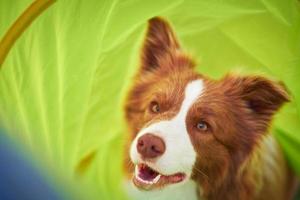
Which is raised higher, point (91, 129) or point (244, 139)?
point (91, 129)

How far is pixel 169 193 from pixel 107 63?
34 centimetres

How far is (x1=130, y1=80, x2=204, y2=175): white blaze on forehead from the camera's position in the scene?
129 cm

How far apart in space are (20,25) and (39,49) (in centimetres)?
9

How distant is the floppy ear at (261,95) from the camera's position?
132 centimetres

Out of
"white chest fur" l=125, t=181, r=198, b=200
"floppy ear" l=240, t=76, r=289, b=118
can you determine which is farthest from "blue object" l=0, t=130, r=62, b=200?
"floppy ear" l=240, t=76, r=289, b=118

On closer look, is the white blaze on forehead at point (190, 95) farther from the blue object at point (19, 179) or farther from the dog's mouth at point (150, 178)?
the blue object at point (19, 179)

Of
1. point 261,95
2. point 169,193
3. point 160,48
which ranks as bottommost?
point 169,193

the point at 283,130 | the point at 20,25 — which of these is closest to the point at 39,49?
the point at 20,25

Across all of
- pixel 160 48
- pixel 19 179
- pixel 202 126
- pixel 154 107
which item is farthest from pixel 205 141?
pixel 19 179

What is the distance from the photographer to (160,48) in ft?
4.54

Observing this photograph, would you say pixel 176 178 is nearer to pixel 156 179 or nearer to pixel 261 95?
pixel 156 179

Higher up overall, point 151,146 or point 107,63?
point 107,63

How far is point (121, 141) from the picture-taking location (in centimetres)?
138

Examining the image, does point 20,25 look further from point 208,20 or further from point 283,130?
point 283,130
